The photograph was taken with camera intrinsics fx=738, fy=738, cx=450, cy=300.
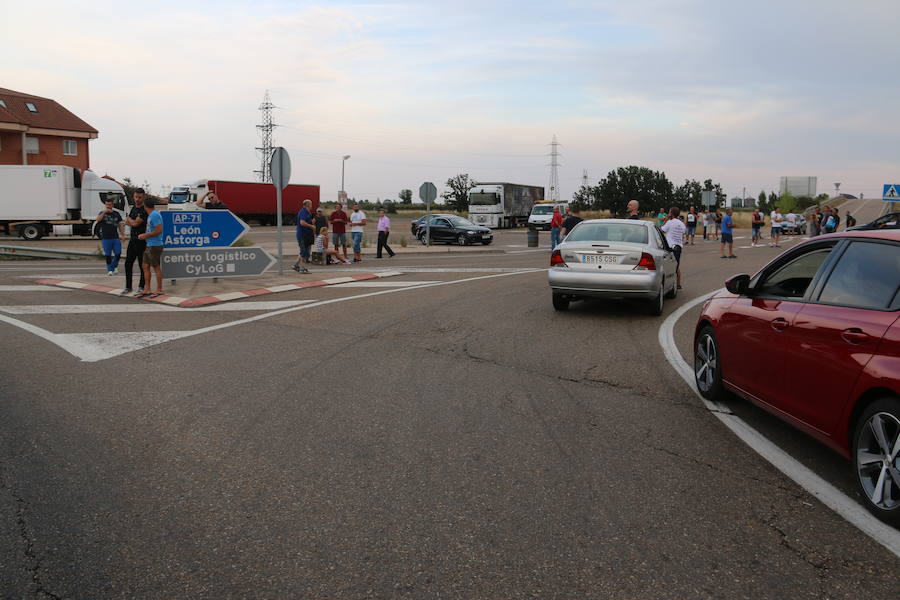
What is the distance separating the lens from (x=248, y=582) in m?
3.15

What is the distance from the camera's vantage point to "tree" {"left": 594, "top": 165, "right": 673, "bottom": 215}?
88062 mm

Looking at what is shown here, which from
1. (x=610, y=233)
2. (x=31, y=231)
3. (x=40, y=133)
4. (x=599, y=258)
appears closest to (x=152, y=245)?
(x=599, y=258)

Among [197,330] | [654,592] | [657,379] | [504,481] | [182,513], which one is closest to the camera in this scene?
[654,592]

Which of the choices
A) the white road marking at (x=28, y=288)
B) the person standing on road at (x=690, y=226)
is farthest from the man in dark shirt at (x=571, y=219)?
the person standing on road at (x=690, y=226)

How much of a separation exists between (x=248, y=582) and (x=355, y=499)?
3.20 ft

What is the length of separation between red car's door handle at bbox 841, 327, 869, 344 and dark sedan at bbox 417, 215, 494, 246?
30.1 metres

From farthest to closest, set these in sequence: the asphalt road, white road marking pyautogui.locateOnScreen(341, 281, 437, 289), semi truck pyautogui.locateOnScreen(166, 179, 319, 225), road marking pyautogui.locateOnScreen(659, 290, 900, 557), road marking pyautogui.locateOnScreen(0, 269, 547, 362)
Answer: semi truck pyautogui.locateOnScreen(166, 179, 319, 225), white road marking pyautogui.locateOnScreen(341, 281, 437, 289), road marking pyautogui.locateOnScreen(0, 269, 547, 362), road marking pyautogui.locateOnScreen(659, 290, 900, 557), the asphalt road

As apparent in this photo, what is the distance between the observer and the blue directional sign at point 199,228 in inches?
535

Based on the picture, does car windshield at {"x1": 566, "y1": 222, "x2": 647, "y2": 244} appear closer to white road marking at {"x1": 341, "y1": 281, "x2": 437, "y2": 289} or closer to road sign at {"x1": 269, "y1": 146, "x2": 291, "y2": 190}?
white road marking at {"x1": 341, "y1": 281, "x2": 437, "y2": 289}

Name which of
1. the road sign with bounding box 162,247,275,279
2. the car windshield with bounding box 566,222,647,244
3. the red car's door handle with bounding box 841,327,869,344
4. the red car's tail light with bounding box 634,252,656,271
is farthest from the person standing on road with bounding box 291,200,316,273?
the red car's door handle with bounding box 841,327,869,344

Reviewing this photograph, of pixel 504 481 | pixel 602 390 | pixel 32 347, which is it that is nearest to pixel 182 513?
pixel 504 481

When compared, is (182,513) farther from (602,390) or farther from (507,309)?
(507,309)

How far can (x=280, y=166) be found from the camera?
1551 centimetres

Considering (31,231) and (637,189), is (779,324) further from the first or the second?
(637,189)
